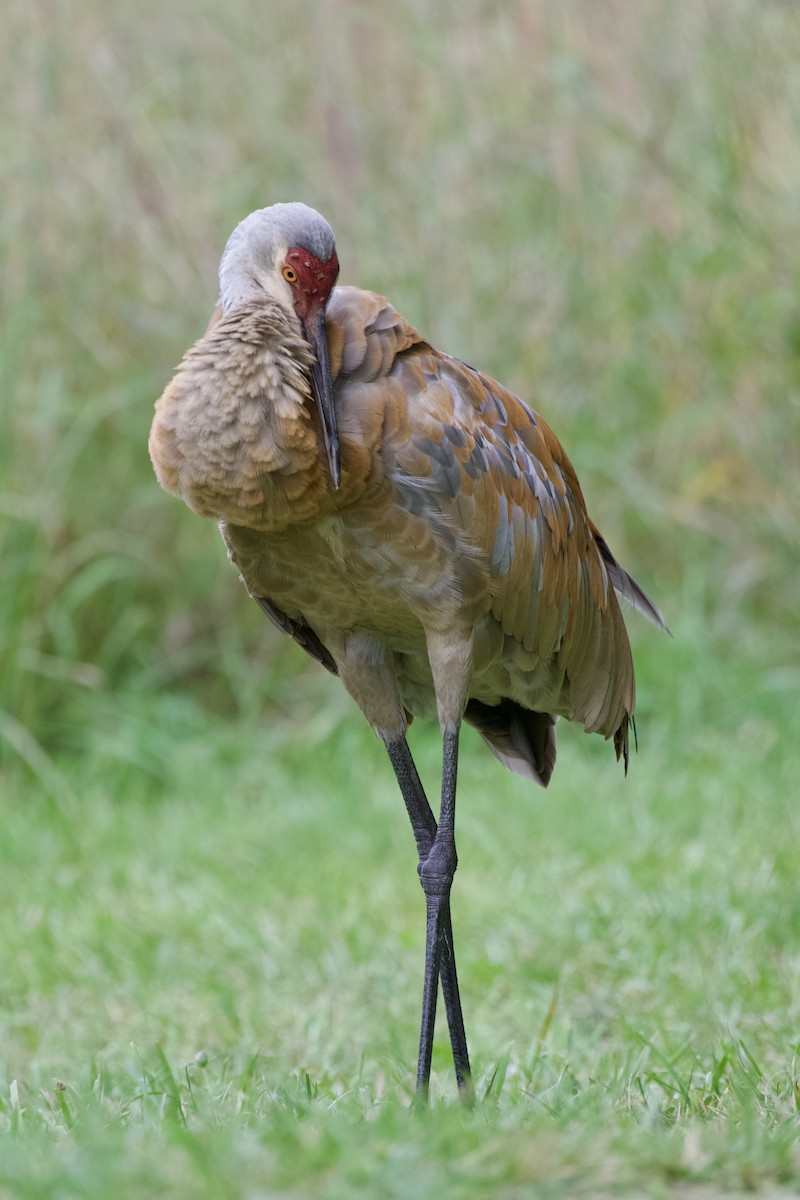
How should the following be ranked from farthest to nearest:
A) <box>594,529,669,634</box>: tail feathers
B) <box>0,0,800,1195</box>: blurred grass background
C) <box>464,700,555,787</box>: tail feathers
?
<box>0,0,800,1195</box>: blurred grass background
<box>464,700,555,787</box>: tail feathers
<box>594,529,669,634</box>: tail feathers

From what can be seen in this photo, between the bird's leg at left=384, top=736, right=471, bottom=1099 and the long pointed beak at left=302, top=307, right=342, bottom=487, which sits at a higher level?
the long pointed beak at left=302, top=307, right=342, bottom=487

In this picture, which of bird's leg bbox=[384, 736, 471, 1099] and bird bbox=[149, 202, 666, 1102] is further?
bird's leg bbox=[384, 736, 471, 1099]

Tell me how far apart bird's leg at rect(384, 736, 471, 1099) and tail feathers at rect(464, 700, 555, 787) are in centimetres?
40

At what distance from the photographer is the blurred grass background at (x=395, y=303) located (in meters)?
6.31

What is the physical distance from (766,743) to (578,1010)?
7.90 ft

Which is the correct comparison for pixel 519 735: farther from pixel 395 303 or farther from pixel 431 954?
pixel 395 303

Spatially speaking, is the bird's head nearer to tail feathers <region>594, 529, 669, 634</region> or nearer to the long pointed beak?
the long pointed beak

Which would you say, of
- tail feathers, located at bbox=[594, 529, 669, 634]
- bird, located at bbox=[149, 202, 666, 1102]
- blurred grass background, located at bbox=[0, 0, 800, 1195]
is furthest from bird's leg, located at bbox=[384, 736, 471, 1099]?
blurred grass background, located at bbox=[0, 0, 800, 1195]

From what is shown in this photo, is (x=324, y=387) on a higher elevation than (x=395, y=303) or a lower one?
lower

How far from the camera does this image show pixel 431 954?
130 inches

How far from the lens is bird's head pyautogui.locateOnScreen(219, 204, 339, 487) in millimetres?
3143

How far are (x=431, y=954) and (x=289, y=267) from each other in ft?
4.68

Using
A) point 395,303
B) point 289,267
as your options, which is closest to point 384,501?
point 289,267

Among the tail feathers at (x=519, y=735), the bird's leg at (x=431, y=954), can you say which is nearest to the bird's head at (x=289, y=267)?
the bird's leg at (x=431, y=954)
